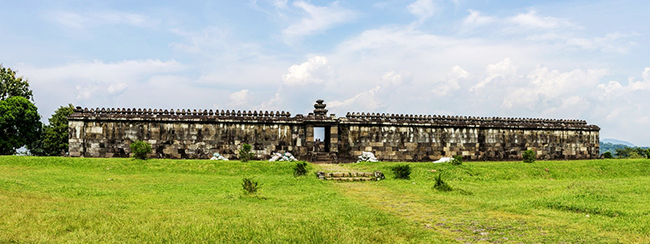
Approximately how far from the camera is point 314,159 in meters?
28.8

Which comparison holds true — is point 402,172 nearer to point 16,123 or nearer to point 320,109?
point 320,109

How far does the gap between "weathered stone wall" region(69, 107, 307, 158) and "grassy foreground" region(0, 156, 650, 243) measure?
21.3 feet

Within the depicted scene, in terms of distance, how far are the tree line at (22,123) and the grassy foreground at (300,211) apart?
13179mm

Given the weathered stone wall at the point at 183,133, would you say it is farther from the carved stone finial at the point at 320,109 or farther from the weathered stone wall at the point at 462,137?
the weathered stone wall at the point at 462,137

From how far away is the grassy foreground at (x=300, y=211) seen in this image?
8.44m

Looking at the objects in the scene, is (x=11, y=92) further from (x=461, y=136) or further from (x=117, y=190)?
(x=461, y=136)

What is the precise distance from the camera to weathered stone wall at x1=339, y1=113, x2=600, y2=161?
30.1 metres

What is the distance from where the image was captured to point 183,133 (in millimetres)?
28484

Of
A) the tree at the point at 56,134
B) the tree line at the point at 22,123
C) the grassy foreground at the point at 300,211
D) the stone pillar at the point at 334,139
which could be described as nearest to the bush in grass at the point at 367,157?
the stone pillar at the point at 334,139

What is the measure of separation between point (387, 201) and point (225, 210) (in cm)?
530

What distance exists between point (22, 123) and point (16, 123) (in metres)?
0.42

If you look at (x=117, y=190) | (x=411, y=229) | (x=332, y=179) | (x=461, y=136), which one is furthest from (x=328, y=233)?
(x=461, y=136)

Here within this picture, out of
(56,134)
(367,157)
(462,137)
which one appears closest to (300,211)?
(367,157)

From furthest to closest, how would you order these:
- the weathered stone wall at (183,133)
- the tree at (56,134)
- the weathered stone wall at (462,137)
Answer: the tree at (56,134) → the weathered stone wall at (462,137) → the weathered stone wall at (183,133)
